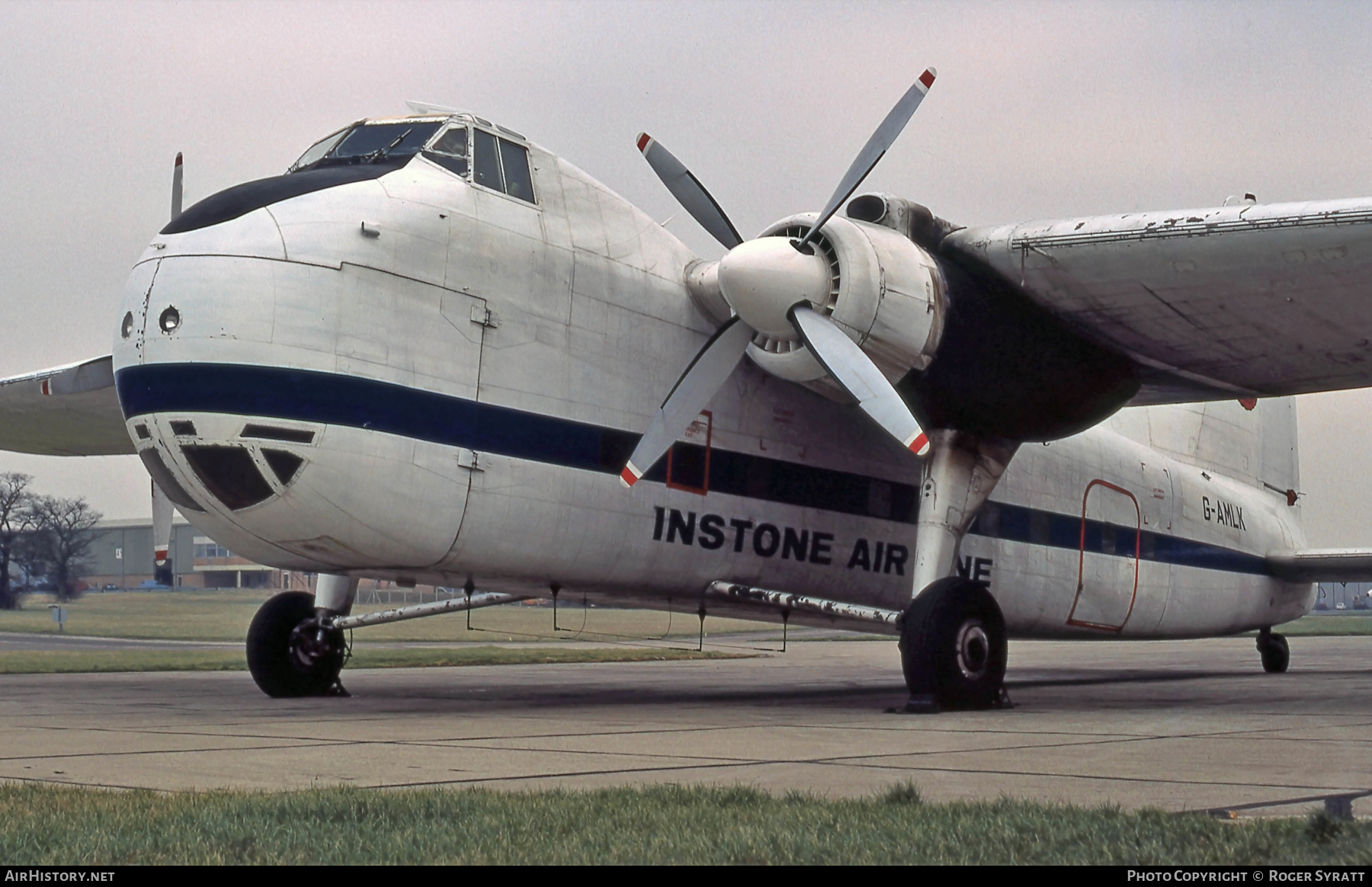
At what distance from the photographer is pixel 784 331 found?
1284 cm

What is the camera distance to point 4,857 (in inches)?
180

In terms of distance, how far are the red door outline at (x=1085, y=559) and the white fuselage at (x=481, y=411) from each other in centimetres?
217

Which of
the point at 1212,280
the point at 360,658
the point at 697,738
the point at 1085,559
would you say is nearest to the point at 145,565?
the point at 360,658

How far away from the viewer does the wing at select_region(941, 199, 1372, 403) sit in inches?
488

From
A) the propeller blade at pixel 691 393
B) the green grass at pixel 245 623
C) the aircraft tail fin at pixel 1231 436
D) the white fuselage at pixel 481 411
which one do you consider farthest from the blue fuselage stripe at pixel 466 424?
the green grass at pixel 245 623

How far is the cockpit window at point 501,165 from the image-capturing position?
40.5 feet

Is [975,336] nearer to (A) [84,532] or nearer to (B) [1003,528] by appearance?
(B) [1003,528]

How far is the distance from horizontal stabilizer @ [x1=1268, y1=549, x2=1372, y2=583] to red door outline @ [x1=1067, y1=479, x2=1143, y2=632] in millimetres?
4317

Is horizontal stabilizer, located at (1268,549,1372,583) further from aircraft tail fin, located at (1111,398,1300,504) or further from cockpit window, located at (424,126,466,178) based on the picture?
cockpit window, located at (424,126,466,178)

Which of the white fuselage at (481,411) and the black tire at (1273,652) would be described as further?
the black tire at (1273,652)

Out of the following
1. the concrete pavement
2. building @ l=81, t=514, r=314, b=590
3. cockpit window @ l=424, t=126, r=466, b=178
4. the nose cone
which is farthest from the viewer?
building @ l=81, t=514, r=314, b=590

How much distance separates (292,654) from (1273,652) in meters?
16.4

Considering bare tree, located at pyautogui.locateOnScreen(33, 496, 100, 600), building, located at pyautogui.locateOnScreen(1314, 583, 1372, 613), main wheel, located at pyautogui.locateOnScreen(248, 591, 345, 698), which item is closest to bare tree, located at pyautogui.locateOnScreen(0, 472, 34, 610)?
bare tree, located at pyautogui.locateOnScreen(33, 496, 100, 600)

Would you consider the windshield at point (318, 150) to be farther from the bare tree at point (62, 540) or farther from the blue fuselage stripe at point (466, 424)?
the bare tree at point (62, 540)
